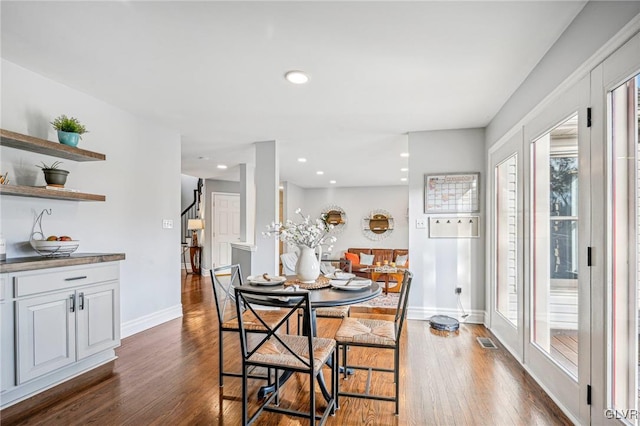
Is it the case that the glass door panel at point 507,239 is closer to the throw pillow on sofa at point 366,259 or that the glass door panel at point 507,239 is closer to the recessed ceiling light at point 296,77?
the recessed ceiling light at point 296,77

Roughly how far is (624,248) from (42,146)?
3.61 metres

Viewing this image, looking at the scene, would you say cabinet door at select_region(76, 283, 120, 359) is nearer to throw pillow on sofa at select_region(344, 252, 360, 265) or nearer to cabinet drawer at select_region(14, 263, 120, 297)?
cabinet drawer at select_region(14, 263, 120, 297)

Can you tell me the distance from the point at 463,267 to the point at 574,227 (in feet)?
7.24

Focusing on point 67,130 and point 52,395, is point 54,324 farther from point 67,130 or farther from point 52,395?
point 67,130

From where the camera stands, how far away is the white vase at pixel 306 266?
8.33 feet

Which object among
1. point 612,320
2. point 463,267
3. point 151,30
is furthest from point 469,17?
point 463,267

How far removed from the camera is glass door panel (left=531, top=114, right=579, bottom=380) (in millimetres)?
2043

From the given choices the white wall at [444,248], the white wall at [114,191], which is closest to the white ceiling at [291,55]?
the white wall at [114,191]

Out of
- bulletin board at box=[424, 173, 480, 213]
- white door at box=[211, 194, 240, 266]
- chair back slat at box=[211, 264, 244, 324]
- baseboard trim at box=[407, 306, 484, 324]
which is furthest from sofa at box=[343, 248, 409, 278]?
chair back slat at box=[211, 264, 244, 324]

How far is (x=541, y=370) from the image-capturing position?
2.41 m

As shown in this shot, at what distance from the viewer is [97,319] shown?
2633 millimetres

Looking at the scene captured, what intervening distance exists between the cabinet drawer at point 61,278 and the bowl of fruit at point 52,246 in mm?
215

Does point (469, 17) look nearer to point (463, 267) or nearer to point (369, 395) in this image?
point (369, 395)

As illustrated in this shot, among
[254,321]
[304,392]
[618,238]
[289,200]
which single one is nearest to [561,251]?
[618,238]
